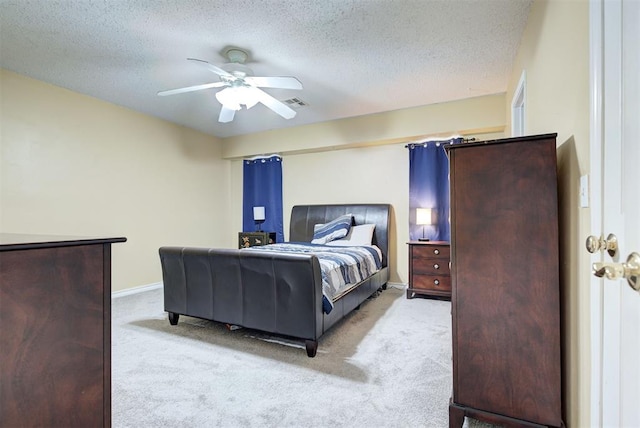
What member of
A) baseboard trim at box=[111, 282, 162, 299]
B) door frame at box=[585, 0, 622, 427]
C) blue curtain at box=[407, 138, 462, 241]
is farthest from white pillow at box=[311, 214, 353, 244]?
door frame at box=[585, 0, 622, 427]

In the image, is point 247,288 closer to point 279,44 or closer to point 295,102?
point 279,44

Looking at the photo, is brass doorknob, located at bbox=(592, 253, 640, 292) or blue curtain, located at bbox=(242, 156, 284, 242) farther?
blue curtain, located at bbox=(242, 156, 284, 242)

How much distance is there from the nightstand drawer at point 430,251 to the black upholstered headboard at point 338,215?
0.57 m

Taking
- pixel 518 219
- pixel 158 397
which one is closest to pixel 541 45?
pixel 518 219

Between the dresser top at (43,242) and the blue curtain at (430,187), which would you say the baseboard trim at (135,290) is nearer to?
the dresser top at (43,242)

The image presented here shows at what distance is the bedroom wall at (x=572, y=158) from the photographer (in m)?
1.16

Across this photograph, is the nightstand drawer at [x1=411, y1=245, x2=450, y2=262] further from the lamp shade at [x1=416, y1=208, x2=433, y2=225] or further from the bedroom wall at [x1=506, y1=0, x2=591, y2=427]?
the bedroom wall at [x1=506, y1=0, x2=591, y2=427]

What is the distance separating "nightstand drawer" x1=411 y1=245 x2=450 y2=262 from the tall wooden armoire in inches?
90.1

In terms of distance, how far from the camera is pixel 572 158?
132cm

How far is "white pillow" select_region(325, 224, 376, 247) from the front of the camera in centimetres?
427

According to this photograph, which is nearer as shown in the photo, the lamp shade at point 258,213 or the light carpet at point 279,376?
the light carpet at point 279,376

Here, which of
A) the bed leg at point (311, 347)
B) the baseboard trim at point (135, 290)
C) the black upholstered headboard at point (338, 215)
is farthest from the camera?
the black upholstered headboard at point (338, 215)

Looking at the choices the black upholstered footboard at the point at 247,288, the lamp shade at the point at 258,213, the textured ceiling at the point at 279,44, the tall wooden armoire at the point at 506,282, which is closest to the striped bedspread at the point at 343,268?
the black upholstered footboard at the point at 247,288

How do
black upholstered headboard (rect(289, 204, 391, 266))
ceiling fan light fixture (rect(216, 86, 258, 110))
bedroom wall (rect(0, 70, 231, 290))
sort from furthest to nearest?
black upholstered headboard (rect(289, 204, 391, 266))
bedroom wall (rect(0, 70, 231, 290))
ceiling fan light fixture (rect(216, 86, 258, 110))
